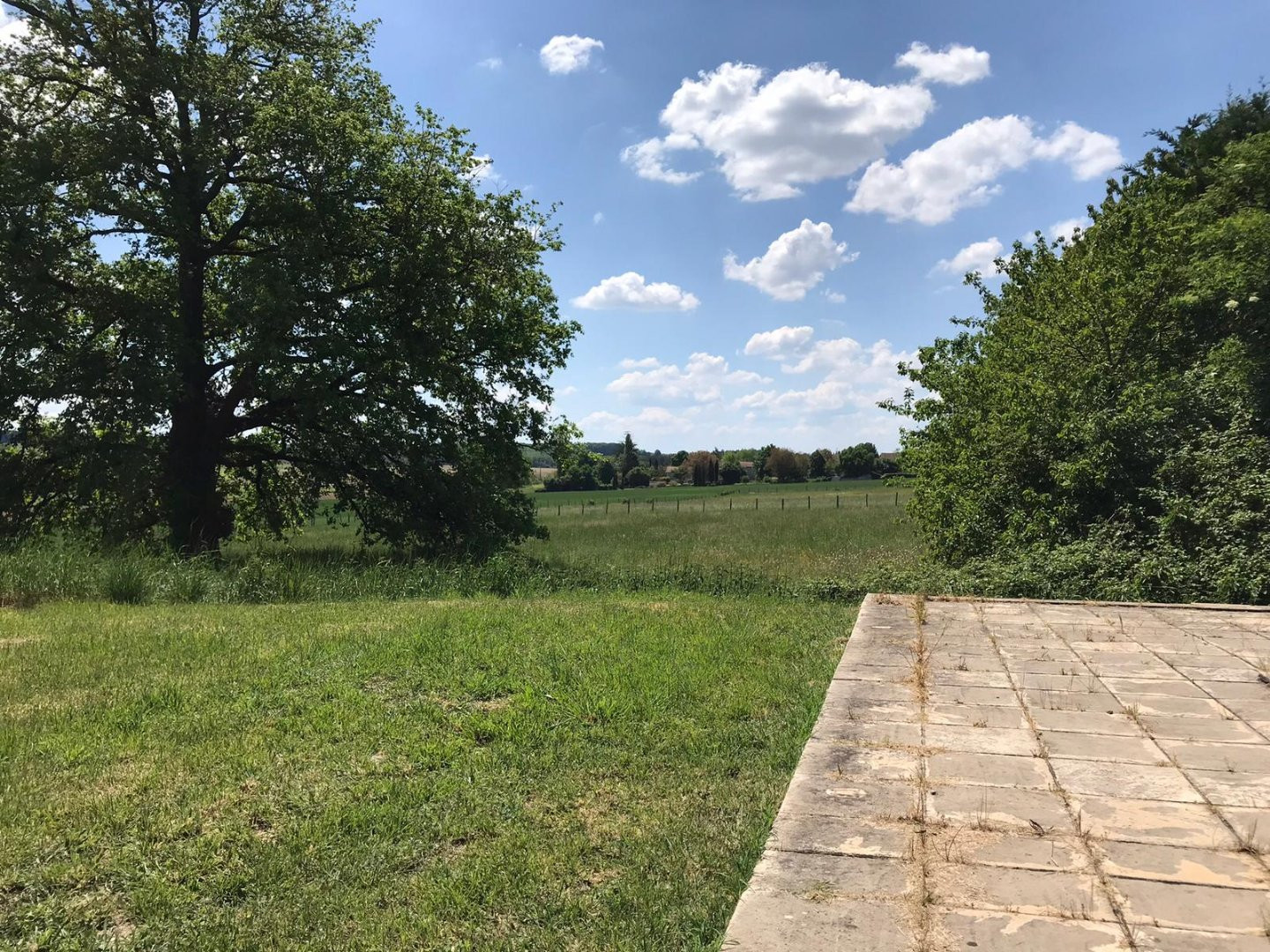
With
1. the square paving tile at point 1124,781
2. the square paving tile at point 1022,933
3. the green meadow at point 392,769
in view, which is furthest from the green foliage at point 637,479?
the square paving tile at point 1022,933

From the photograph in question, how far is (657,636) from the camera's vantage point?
237 inches

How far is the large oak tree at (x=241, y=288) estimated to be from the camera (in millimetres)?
11719

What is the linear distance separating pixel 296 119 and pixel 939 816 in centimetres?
1351

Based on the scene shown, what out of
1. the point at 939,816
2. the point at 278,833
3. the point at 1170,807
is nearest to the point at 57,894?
the point at 278,833

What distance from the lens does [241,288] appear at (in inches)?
462

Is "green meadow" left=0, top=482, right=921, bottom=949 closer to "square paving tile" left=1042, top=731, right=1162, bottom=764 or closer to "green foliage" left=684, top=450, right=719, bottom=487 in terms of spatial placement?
"square paving tile" left=1042, top=731, right=1162, bottom=764

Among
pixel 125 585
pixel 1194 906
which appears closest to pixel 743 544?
pixel 125 585

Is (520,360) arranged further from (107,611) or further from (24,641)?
(24,641)

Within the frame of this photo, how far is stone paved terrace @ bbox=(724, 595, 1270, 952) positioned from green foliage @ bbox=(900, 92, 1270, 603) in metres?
3.29

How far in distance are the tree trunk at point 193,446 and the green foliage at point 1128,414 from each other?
39.5 ft

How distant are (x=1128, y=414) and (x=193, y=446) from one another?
1438 cm

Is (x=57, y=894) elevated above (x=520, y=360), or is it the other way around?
(x=520, y=360)

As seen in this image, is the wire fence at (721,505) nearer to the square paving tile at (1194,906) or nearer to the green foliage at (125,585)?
the green foliage at (125,585)

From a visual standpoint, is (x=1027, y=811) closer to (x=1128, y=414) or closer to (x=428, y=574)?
(x=1128, y=414)
